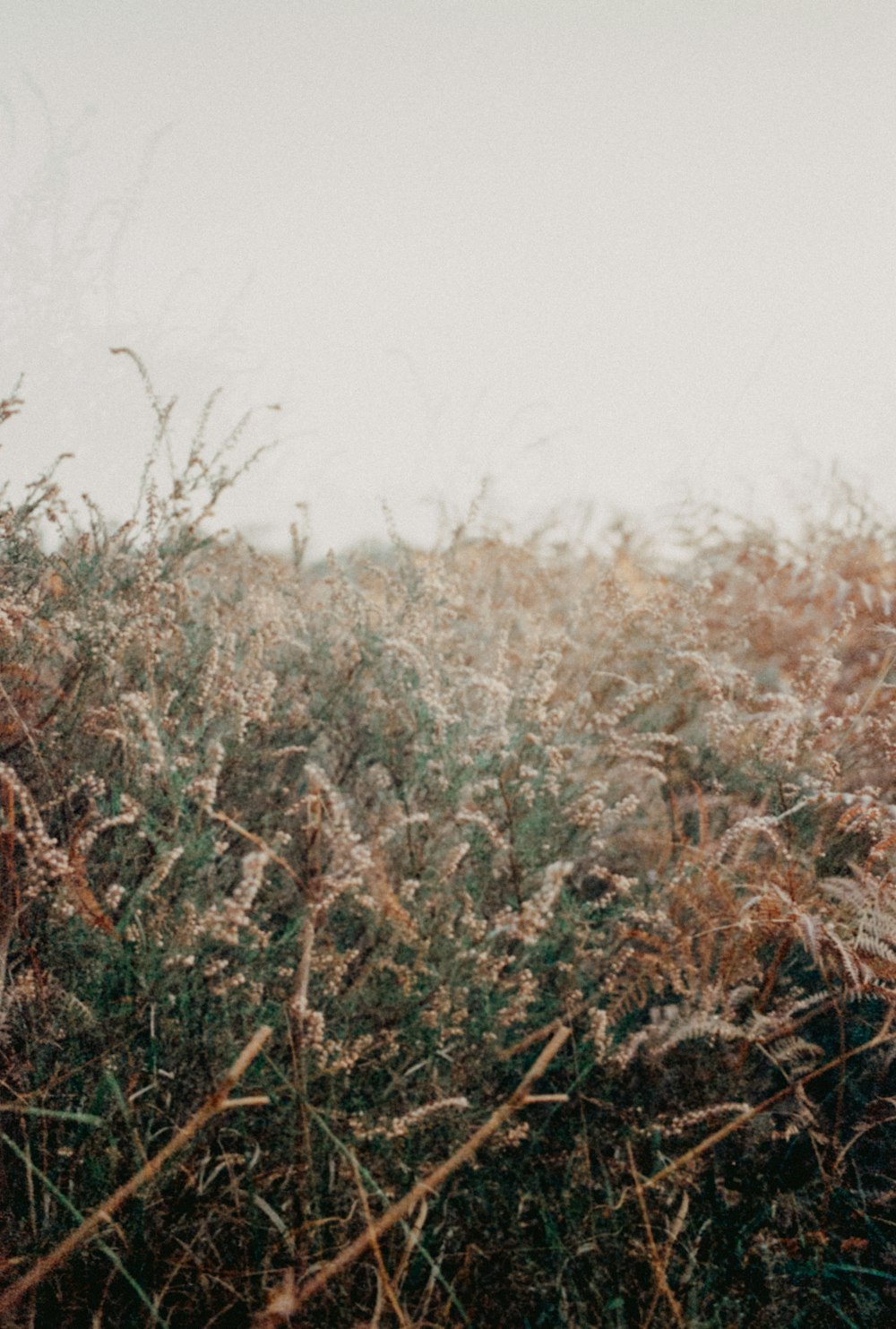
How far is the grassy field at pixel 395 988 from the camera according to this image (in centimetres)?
120

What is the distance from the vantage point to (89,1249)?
1.17 metres

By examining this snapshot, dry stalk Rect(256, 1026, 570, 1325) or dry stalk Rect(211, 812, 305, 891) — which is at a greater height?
dry stalk Rect(211, 812, 305, 891)

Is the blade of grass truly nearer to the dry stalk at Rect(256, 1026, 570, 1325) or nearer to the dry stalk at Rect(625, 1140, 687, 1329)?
the dry stalk at Rect(256, 1026, 570, 1325)

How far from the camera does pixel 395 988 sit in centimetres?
158

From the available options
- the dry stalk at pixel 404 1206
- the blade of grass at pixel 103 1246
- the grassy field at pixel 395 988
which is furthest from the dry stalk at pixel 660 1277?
the blade of grass at pixel 103 1246

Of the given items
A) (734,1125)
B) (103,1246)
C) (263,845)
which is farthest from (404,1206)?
(734,1125)

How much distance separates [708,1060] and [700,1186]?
255mm

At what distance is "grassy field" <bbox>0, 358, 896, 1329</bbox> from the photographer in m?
1.20

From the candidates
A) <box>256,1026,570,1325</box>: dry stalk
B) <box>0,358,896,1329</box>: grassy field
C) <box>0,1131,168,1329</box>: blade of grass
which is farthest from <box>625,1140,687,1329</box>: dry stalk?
<box>0,1131,168,1329</box>: blade of grass

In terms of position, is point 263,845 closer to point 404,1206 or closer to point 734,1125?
point 404,1206

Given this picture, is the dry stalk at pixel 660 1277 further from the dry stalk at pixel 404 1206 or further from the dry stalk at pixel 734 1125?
the dry stalk at pixel 404 1206

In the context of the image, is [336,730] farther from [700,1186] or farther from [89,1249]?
[700,1186]

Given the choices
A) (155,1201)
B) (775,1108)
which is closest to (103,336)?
(155,1201)

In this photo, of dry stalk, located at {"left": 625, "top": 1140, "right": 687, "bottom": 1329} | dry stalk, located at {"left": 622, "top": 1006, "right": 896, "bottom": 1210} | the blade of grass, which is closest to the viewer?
the blade of grass
